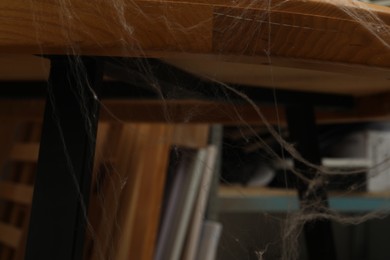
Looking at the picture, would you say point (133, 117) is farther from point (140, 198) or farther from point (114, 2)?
point (114, 2)

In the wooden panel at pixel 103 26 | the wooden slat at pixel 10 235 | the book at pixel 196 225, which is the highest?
the wooden panel at pixel 103 26

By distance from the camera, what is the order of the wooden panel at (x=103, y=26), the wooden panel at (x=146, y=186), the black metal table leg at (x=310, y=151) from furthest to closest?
the wooden panel at (x=146, y=186) < the black metal table leg at (x=310, y=151) < the wooden panel at (x=103, y=26)

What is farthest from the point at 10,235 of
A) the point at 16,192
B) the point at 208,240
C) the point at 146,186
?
the point at 208,240

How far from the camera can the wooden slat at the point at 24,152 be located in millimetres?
1064

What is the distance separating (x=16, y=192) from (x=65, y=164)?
0.82m

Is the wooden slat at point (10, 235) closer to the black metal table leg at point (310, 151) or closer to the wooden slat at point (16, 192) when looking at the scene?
the wooden slat at point (16, 192)

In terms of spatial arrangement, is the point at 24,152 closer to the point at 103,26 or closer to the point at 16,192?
the point at 16,192

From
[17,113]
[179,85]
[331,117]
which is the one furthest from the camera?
[17,113]

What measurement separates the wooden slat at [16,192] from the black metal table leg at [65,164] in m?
0.75

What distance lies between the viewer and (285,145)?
0.36 m

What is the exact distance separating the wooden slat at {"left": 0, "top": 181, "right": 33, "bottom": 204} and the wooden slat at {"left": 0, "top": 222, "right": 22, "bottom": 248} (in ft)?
0.20

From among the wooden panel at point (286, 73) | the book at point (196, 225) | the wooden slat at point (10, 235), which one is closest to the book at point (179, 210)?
the book at point (196, 225)

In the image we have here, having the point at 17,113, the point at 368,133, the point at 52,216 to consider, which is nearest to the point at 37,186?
the point at 52,216

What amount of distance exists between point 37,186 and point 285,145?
183 mm
